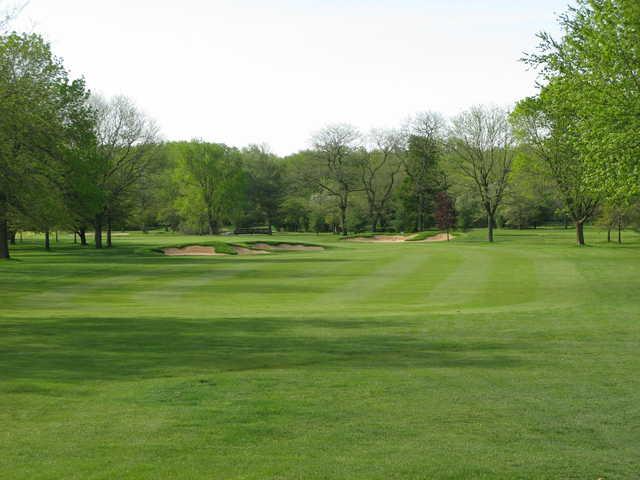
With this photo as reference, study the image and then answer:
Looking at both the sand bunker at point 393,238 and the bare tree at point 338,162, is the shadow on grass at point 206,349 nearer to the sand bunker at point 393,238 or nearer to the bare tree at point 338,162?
the sand bunker at point 393,238

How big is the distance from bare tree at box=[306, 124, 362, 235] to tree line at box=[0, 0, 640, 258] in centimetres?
21

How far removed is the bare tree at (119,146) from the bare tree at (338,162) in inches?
1458

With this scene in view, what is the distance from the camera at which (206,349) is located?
1388cm

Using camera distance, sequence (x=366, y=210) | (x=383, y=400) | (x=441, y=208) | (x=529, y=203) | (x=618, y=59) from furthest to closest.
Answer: (x=366, y=210), (x=529, y=203), (x=441, y=208), (x=618, y=59), (x=383, y=400)

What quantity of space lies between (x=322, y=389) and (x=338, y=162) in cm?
9387

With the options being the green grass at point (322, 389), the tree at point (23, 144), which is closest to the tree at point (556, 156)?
the green grass at point (322, 389)

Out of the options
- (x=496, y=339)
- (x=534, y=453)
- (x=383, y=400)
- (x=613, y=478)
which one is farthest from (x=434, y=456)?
(x=496, y=339)

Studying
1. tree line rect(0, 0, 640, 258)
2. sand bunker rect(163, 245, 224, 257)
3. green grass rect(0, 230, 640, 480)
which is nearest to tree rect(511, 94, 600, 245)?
tree line rect(0, 0, 640, 258)

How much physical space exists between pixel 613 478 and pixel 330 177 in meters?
97.2

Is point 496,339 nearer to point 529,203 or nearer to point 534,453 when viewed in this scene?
point 534,453

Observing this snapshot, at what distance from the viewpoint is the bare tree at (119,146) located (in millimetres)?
66812

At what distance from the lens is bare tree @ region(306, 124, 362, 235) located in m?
102

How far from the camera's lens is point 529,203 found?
98000 mm

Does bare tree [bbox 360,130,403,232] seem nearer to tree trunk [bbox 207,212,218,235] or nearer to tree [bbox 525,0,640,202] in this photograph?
tree trunk [bbox 207,212,218,235]
